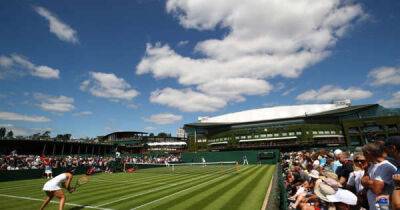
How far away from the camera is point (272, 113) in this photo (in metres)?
142

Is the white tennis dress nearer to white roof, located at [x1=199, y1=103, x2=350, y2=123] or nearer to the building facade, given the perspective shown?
the building facade

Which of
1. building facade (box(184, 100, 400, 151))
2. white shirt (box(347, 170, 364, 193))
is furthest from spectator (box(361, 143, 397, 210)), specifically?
building facade (box(184, 100, 400, 151))

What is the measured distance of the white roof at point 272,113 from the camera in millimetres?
132625

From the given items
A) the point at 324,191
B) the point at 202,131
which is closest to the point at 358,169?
the point at 324,191

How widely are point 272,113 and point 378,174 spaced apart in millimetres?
141039

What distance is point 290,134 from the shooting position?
102m

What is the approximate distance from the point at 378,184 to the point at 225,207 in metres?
8.43

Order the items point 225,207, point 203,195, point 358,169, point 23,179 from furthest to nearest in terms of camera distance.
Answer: point 23,179 → point 203,195 → point 225,207 → point 358,169

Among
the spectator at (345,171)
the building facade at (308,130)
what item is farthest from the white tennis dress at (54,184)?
the building facade at (308,130)

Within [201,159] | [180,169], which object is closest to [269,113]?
[201,159]

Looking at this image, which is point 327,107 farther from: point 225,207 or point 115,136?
point 225,207

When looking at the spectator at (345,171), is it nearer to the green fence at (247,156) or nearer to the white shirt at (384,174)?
the white shirt at (384,174)

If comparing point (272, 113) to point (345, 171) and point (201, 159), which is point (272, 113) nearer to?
point (201, 159)

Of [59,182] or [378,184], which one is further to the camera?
[59,182]
